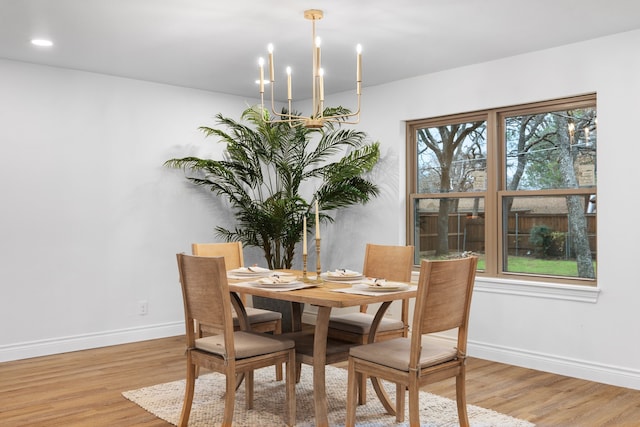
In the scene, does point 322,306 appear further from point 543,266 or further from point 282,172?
point 282,172

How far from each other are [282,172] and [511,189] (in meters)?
2.03

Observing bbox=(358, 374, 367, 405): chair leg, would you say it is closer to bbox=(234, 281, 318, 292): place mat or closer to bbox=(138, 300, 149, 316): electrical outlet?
bbox=(234, 281, 318, 292): place mat

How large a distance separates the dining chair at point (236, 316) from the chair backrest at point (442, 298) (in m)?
1.46

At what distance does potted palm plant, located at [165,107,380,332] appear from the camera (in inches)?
207

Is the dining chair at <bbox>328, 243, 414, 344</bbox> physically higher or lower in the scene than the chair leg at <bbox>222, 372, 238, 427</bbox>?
higher

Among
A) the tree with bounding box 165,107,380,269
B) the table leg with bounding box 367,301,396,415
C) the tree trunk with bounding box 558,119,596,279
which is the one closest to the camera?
the table leg with bounding box 367,301,396,415

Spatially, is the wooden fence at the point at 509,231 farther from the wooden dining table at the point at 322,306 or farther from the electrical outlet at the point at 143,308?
the electrical outlet at the point at 143,308

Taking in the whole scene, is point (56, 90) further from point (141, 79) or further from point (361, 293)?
point (361, 293)

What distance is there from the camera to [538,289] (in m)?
4.37

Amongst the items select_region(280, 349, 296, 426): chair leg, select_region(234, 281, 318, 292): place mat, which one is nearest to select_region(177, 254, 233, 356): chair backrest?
select_region(234, 281, 318, 292): place mat

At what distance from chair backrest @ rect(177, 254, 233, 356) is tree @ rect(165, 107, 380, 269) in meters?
2.31

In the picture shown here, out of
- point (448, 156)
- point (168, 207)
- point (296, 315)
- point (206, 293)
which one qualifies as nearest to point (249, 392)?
point (296, 315)

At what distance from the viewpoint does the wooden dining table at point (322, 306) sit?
9.04 feet

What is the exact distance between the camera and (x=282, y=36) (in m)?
4.00
